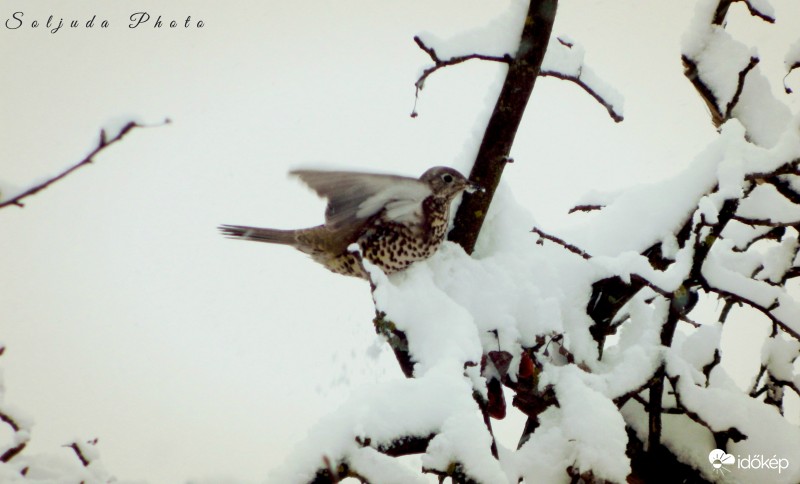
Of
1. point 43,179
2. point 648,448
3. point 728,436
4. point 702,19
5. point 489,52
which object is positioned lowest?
point 648,448

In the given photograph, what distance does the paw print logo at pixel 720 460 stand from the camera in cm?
216

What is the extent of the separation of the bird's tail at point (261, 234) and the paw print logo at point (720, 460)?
7.70 ft

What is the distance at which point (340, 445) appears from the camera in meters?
1.55

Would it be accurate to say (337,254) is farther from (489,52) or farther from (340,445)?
(340,445)

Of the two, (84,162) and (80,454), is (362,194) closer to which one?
(80,454)

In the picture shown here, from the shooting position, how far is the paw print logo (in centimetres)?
216

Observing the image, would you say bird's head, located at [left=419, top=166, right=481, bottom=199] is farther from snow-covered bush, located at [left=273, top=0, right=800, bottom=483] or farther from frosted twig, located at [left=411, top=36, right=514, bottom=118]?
frosted twig, located at [left=411, top=36, right=514, bottom=118]

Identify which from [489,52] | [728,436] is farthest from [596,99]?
[728,436]

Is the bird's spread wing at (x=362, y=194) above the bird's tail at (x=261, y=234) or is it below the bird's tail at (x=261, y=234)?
above

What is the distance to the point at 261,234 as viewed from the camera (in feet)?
12.0

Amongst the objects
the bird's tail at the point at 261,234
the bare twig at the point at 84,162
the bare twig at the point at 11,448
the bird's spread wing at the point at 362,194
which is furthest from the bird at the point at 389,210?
the bare twig at the point at 84,162

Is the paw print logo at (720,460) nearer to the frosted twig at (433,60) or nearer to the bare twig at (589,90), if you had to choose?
the bare twig at (589,90)

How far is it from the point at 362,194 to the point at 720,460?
1801 millimetres

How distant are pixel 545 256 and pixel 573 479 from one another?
105 cm
